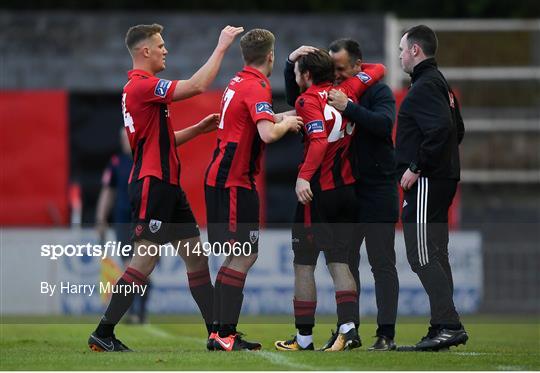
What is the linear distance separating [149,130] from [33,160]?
32.6 feet

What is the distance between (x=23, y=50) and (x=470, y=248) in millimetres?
8541

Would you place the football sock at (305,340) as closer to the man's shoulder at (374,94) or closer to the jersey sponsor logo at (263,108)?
the jersey sponsor logo at (263,108)

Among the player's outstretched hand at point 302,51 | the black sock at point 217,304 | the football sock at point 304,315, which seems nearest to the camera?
the black sock at point 217,304

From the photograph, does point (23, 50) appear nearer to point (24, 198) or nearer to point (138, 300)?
point (24, 198)

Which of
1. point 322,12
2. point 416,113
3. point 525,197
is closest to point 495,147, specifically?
point 525,197

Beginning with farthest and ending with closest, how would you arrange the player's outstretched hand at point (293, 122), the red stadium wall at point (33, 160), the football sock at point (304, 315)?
the red stadium wall at point (33, 160), the football sock at point (304, 315), the player's outstretched hand at point (293, 122)

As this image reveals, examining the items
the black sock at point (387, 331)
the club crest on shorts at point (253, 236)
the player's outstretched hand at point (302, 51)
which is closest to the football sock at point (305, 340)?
the black sock at point (387, 331)

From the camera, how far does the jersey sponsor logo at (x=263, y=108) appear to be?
9.08m

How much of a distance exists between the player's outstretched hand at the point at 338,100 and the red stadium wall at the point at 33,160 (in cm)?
1011

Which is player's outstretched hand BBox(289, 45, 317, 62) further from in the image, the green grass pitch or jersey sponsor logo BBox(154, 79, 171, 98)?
the green grass pitch

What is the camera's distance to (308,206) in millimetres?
9406

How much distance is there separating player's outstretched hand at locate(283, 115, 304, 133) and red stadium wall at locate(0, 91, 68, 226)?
10.1 metres

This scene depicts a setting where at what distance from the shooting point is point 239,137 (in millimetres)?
9281

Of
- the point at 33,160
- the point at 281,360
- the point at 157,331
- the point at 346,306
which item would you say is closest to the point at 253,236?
the point at 346,306
